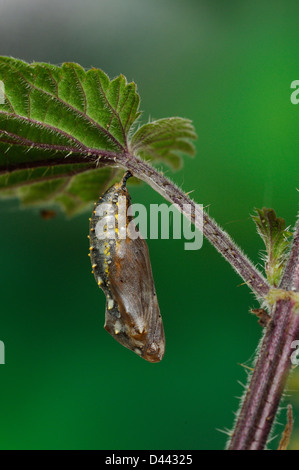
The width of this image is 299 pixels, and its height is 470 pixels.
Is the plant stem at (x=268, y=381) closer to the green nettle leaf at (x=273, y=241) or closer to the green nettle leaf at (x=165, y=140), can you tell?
the green nettle leaf at (x=273, y=241)

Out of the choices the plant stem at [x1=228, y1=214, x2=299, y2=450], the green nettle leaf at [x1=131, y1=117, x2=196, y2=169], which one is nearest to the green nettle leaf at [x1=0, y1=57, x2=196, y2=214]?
the green nettle leaf at [x1=131, y1=117, x2=196, y2=169]

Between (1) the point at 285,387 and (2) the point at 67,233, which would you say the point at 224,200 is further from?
(1) the point at 285,387

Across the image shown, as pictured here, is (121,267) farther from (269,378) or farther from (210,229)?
(269,378)

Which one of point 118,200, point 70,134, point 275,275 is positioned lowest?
point 275,275

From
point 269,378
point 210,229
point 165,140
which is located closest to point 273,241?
point 210,229

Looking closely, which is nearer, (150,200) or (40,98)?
(40,98)

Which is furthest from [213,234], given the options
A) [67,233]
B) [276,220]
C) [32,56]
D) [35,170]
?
[32,56]
